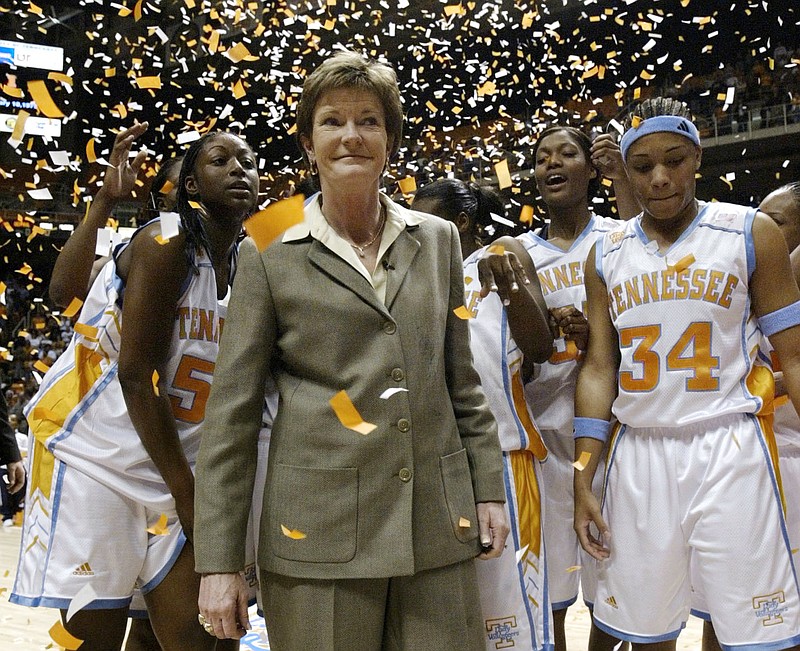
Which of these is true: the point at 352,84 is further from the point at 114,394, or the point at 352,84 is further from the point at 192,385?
the point at 114,394

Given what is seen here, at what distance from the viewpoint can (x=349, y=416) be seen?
1402mm

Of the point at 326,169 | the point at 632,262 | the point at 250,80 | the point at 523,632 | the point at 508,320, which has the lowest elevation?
the point at 523,632

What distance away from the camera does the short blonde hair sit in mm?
1463


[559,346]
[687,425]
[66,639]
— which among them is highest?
[559,346]

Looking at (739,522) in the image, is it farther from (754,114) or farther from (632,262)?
(754,114)

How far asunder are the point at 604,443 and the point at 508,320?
36 cm

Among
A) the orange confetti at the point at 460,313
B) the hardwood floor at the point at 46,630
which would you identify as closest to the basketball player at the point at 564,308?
the orange confetti at the point at 460,313

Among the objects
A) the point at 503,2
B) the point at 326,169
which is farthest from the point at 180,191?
the point at 503,2

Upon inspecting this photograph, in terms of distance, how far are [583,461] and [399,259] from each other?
0.72 meters

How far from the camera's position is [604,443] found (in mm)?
1975

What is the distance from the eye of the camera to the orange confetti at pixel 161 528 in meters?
1.87

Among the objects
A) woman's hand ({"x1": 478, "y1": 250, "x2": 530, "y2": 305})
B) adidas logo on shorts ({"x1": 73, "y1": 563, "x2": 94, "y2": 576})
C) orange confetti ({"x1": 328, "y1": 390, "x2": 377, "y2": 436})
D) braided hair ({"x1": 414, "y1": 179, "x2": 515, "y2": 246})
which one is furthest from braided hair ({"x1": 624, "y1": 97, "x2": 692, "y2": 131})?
adidas logo on shorts ({"x1": 73, "y1": 563, "x2": 94, "y2": 576})

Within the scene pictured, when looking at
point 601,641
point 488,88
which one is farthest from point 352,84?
point 488,88

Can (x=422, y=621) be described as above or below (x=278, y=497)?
below
